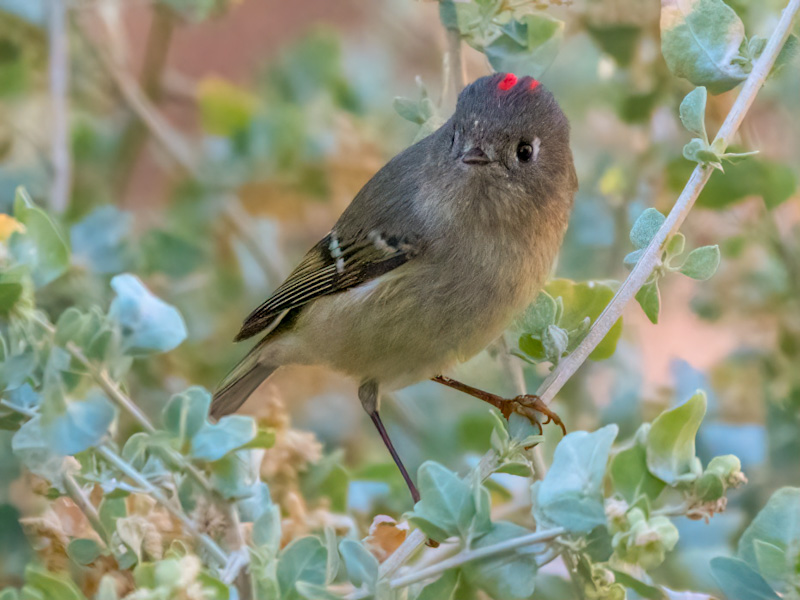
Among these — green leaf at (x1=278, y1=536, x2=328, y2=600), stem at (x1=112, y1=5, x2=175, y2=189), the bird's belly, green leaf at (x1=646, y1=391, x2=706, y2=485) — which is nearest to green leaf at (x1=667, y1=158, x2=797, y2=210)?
the bird's belly

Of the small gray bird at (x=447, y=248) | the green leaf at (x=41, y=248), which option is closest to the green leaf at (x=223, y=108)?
the small gray bird at (x=447, y=248)

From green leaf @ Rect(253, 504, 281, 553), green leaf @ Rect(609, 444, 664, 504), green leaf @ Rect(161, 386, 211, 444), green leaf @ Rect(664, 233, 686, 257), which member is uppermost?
green leaf @ Rect(664, 233, 686, 257)

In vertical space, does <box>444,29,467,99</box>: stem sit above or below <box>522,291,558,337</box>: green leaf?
above

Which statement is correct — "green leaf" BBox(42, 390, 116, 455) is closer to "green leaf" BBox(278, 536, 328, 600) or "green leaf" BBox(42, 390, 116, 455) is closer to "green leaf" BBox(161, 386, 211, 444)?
"green leaf" BBox(161, 386, 211, 444)

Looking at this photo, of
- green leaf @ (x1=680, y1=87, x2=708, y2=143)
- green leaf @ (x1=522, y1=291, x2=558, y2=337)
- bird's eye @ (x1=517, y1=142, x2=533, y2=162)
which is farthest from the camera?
bird's eye @ (x1=517, y1=142, x2=533, y2=162)

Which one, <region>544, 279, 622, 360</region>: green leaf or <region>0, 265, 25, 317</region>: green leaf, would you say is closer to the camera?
<region>0, 265, 25, 317</region>: green leaf

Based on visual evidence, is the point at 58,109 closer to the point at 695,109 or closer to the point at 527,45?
the point at 527,45
